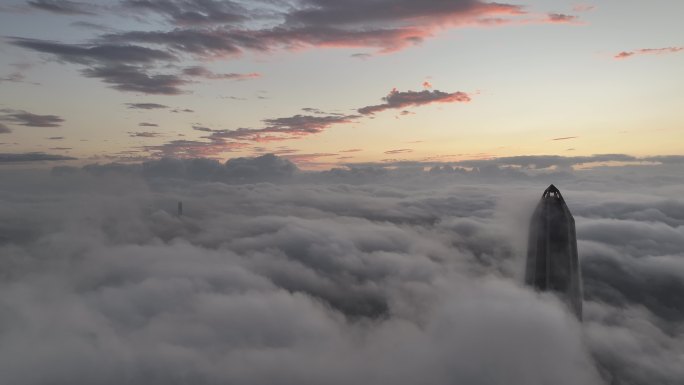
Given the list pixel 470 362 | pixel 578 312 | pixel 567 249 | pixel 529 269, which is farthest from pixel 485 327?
pixel 567 249

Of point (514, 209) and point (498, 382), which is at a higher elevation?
point (514, 209)

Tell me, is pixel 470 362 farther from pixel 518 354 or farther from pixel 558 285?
pixel 558 285

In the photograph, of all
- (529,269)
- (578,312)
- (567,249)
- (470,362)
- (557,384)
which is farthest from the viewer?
(470,362)

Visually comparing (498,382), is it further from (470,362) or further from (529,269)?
(529,269)

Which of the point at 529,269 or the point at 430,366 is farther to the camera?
the point at 430,366

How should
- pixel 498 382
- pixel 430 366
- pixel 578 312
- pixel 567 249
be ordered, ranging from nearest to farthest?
pixel 567 249
pixel 578 312
pixel 498 382
pixel 430 366

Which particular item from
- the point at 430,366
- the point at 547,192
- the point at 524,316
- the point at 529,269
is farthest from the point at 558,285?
the point at 430,366

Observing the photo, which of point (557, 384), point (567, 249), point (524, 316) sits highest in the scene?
point (567, 249)
